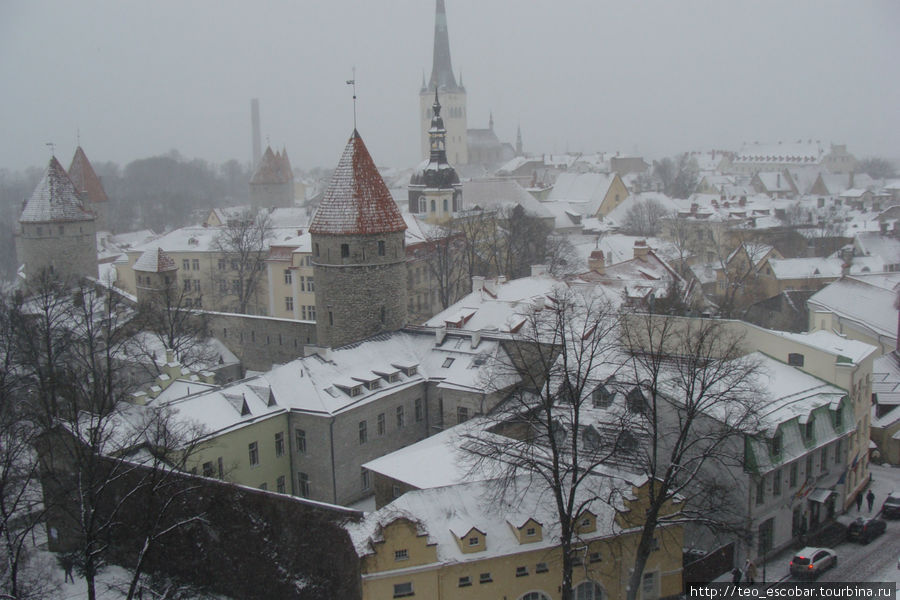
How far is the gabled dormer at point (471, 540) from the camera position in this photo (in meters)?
19.5

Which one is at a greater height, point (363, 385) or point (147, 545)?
point (363, 385)

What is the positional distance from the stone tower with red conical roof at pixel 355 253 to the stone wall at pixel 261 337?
2924 mm

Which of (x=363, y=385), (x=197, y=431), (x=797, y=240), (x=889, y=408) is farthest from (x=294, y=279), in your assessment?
(x=797, y=240)

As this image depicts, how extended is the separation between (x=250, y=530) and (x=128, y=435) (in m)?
4.15

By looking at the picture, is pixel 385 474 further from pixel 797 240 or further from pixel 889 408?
pixel 797 240

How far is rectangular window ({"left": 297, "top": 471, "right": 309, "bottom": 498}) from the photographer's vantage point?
26.8 metres

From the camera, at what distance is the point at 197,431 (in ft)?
76.7

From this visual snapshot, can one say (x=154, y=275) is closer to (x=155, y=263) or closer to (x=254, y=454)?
(x=155, y=263)

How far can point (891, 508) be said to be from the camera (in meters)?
26.1

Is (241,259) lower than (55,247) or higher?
lower

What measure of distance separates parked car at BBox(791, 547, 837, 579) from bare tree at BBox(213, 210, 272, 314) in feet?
112

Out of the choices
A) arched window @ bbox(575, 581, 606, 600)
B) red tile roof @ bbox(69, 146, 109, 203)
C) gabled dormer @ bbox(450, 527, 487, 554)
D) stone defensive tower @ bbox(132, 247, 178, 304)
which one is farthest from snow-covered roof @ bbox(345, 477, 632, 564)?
red tile roof @ bbox(69, 146, 109, 203)

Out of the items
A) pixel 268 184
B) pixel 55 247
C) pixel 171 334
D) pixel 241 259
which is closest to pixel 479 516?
pixel 171 334

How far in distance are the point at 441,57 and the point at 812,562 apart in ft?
315
